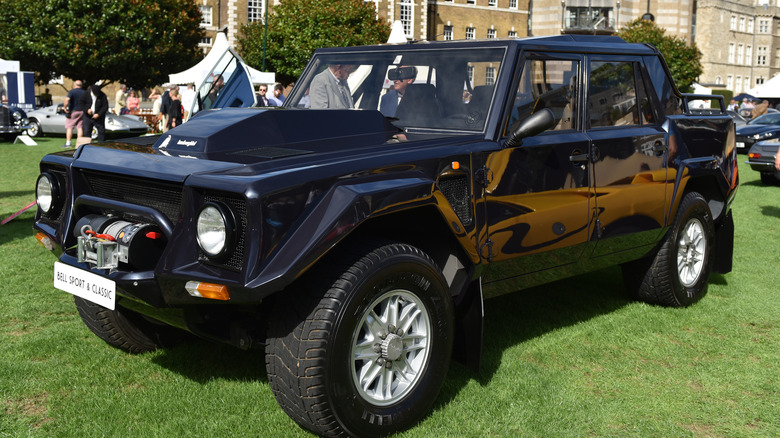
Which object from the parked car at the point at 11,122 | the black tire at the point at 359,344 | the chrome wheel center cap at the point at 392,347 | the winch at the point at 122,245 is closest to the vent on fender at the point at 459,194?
the black tire at the point at 359,344

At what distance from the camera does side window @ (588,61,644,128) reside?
5246 mm

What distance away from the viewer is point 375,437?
3.73 metres

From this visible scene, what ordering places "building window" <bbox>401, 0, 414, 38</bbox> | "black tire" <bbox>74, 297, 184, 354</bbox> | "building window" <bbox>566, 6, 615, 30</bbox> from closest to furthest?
"black tire" <bbox>74, 297, 184, 354</bbox> → "building window" <bbox>401, 0, 414, 38</bbox> → "building window" <bbox>566, 6, 615, 30</bbox>

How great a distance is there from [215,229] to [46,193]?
1599mm

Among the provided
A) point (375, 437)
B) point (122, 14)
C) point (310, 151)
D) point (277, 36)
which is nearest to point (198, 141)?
point (310, 151)

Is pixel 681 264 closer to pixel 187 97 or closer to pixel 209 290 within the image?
pixel 209 290

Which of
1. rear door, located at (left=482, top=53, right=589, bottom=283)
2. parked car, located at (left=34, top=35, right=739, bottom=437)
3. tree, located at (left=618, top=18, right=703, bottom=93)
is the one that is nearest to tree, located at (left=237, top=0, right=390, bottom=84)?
tree, located at (left=618, top=18, right=703, bottom=93)

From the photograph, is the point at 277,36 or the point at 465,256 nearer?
the point at 465,256

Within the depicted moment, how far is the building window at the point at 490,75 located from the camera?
4.68m

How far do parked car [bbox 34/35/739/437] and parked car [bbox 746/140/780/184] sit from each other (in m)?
11.2

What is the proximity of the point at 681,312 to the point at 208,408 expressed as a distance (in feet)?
12.6

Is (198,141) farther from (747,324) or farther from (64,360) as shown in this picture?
(747,324)

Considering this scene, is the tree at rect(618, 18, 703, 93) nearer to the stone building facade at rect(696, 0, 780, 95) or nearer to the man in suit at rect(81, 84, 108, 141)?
the stone building facade at rect(696, 0, 780, 95)

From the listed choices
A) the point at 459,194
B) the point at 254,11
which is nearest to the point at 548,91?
the point at 459,194
